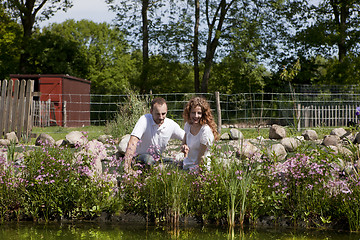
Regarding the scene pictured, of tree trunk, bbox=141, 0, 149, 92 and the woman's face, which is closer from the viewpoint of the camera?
the woman's face

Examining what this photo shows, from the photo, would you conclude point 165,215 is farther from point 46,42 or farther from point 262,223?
point 46,42

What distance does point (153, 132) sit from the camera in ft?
16.8

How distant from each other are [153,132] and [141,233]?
1.44 meters

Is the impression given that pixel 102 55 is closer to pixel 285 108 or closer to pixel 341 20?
pixel 341 20

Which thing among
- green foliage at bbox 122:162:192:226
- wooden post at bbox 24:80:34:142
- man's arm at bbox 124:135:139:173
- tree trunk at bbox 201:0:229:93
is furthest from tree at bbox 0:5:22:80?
green foliage at bbox 122:162:192:226

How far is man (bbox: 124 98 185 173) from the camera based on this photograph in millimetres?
4899

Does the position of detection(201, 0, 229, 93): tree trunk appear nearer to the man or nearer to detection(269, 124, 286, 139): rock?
detection(269, 124, 286, 139): rock

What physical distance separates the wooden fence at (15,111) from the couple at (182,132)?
264 inches

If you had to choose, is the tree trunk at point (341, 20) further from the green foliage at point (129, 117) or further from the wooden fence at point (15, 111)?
the wooden fence at point (15, 111)

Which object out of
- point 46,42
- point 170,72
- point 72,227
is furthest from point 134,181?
point 46,42

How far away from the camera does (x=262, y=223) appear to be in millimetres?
4293

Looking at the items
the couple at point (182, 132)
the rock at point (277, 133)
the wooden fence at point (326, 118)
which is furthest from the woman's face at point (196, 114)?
the wooden fence at point (326, 118)

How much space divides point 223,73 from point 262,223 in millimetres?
21941

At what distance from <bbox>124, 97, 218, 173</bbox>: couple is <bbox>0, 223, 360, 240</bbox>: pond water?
0.85 meters
